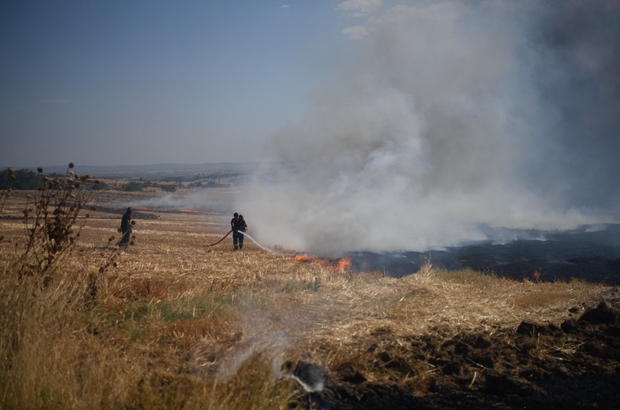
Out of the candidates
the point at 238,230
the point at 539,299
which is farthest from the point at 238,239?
the point at 539,299

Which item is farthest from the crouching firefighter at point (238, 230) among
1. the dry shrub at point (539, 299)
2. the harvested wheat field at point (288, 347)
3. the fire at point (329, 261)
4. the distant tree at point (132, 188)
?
the distant tree at point (132, 188)

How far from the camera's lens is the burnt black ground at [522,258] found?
18453mm

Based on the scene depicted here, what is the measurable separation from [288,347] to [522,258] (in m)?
20.3

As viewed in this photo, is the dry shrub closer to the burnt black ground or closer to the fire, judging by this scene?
the burnt black ground

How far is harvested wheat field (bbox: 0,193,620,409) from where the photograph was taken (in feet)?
15.1

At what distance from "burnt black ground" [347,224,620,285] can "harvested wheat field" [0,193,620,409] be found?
858cm

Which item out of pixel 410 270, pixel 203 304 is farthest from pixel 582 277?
pixel 203 304

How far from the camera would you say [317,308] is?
798cm

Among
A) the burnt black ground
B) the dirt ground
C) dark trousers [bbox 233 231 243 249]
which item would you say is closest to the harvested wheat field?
the dirt ground

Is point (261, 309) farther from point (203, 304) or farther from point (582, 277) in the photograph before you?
point (582, 277)

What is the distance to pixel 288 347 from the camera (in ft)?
19.2

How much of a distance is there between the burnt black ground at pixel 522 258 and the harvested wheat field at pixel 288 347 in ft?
28.1

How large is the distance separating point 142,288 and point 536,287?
9.56 meters

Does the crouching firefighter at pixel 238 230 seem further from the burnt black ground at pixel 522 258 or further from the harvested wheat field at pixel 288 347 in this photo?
the harvested wheat field at pixel 288 347
